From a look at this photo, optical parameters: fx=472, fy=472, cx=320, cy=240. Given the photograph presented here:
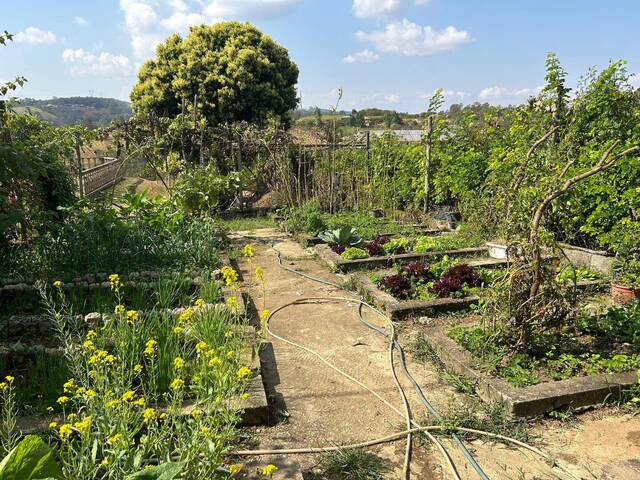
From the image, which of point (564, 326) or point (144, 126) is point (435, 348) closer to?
point (564, 326)

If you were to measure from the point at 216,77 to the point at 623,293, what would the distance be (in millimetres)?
14675

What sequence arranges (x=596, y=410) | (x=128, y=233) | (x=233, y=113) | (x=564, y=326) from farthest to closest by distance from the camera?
1. (x=233, y=113)
2. (x=128, y=233)
3. (x=564, y=326)
4. (x=596, y=410)

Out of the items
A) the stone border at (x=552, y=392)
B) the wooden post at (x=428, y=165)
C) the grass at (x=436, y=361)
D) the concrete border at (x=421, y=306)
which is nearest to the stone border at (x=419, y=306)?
the concrete border at (x=421, y=306)

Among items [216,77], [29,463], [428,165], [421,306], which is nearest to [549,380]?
[421,306]

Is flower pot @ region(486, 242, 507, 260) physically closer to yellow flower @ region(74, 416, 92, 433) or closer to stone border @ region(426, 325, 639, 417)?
stone border @ region(426, 325, 639, 417)

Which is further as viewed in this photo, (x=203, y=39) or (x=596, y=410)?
(x=203, y=39)

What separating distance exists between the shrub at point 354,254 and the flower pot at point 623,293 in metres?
3.03

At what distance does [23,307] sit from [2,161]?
1.39 metres

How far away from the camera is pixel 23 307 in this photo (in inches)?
173

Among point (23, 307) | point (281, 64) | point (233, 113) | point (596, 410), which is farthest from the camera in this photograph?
point (281, 64)

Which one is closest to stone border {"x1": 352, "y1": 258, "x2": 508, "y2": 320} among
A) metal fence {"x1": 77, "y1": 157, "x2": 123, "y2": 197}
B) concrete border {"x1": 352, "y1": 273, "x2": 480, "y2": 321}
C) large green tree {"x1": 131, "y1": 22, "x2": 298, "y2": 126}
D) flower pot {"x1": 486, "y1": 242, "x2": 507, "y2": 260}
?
concrete border {"x1": 352, "y1": 273, "x2": 480, "y2": 321}

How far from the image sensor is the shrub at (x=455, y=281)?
5059 millimetres

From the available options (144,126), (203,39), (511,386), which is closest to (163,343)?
(511,386)

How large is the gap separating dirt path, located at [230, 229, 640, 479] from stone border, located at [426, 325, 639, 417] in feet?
0.38
